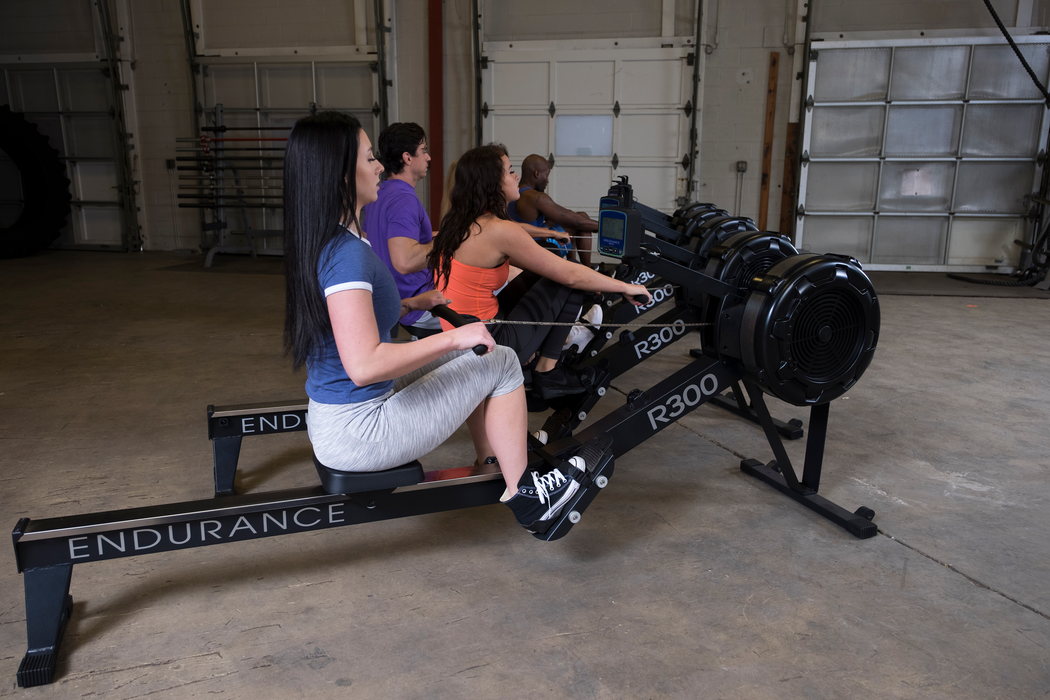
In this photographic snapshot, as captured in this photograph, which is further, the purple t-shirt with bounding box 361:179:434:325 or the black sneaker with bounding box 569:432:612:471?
the purple t-shirt with bounding box 361:179:434:325

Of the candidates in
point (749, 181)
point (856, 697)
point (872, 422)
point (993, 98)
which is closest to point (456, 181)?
point (856, 697)

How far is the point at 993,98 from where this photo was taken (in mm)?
7445

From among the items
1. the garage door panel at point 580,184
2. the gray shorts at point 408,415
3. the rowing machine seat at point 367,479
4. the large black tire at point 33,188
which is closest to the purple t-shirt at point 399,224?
the gray shorts at point 408,415

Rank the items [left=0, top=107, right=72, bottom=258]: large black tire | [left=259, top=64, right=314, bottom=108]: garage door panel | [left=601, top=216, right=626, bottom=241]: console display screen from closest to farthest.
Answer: [left=601, top=216, right=626, bottom=241]: console display screen
[left=259, top=64, right=314, bottom=108]: garage door panel
[left=0, top=107, right=72, bottom=258]: large black tire

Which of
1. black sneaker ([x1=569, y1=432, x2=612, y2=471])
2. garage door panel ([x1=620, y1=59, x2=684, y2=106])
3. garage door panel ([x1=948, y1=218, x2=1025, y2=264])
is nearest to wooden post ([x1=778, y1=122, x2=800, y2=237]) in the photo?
garage door panel ([x1=620, y1=59, x2=684, y2=106])

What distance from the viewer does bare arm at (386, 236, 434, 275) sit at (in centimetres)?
299

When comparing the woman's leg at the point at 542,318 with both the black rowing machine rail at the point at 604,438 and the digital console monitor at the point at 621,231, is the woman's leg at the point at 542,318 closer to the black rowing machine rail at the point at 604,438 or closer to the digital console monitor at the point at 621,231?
the black rowing machine rail at the point at 604,438

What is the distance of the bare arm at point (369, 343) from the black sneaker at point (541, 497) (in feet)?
1.56

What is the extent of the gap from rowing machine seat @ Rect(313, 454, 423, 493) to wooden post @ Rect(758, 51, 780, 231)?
688 cm

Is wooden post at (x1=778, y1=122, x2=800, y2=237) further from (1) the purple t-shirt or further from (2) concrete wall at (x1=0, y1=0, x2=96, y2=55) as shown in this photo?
(2) concrete wall at (x1=0, y1=0, x2=96, y2=55)

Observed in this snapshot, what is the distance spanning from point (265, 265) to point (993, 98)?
818 centimetres

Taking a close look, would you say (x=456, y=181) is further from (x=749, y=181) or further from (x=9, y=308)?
(x=749, y=181)

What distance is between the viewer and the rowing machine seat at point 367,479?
5.80 ft

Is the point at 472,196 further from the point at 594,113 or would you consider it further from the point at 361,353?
the point at 594,113
